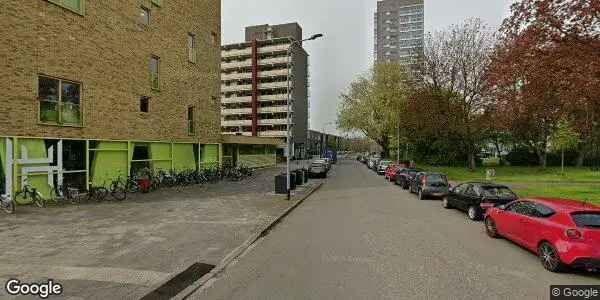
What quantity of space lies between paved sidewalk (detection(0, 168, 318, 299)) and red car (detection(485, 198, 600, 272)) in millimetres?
6456

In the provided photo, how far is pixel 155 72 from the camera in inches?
818

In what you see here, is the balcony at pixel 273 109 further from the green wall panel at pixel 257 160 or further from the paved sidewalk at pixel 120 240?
the paved sidewalk at pixel 120 240

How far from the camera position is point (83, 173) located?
15.5m

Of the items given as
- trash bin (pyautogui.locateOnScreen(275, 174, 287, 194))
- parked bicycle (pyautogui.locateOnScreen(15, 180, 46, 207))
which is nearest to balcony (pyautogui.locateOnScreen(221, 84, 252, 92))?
trash bin (pyautogui.locateOnScreen(275, 174, 287, 194))

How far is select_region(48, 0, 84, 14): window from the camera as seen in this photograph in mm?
14391

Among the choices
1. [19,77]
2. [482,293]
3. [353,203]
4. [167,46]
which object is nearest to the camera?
[482,293]

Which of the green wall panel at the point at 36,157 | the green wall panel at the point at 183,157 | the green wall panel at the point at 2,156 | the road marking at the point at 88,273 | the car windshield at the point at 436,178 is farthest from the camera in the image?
the green wall panel at the point at 183,157

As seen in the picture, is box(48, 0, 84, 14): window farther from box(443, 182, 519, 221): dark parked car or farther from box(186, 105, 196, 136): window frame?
box(443, 182, 519, 221): dark parked car

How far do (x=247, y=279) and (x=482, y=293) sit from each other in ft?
12.5

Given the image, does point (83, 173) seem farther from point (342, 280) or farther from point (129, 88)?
point (342, 280)

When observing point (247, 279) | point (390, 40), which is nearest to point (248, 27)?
point (390, 40)

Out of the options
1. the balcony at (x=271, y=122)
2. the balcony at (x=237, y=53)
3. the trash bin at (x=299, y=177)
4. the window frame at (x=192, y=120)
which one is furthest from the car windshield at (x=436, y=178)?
the balcony at (x=237, y=53)
